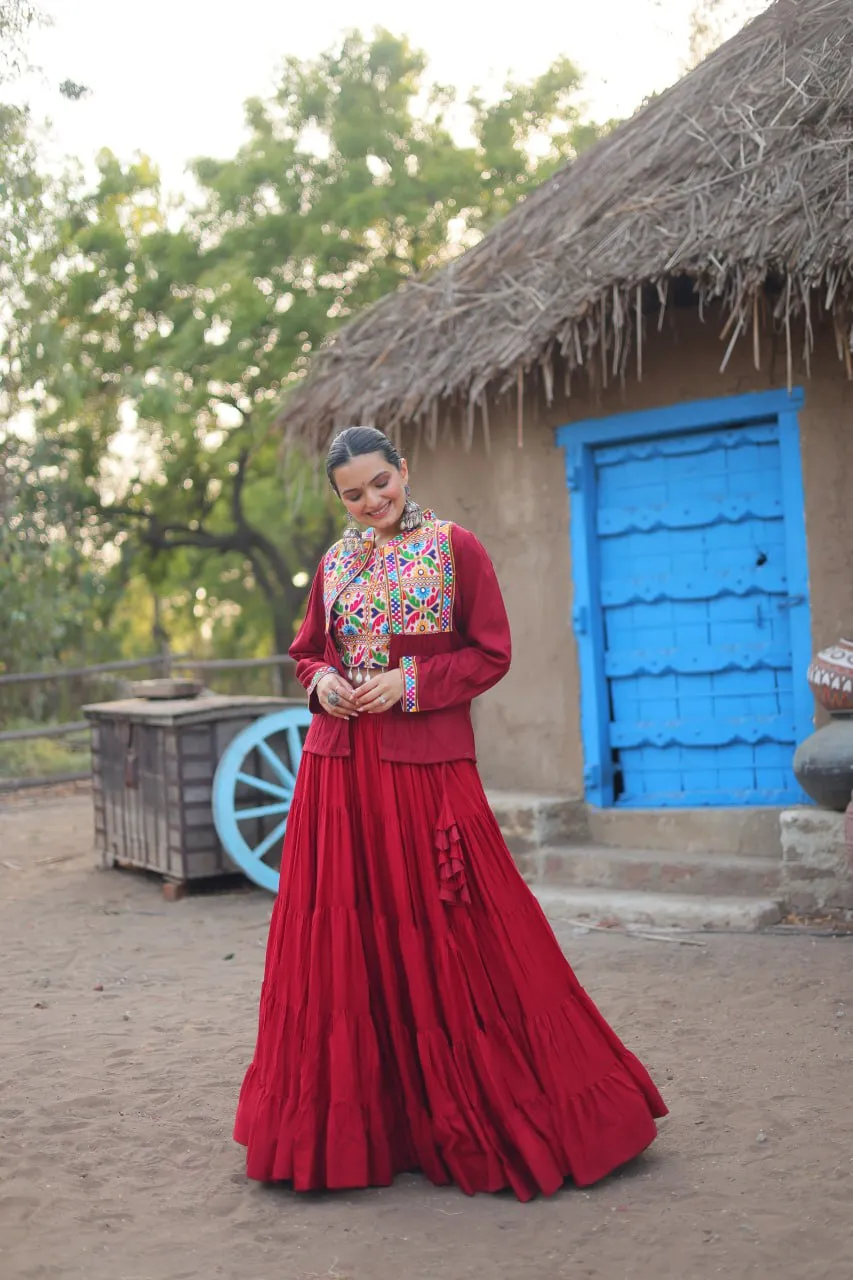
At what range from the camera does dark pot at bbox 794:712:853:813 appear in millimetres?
5129

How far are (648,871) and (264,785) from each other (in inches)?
77.3

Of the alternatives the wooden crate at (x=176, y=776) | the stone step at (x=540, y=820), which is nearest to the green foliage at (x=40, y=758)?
the wooden crate at (x=176, y=776)

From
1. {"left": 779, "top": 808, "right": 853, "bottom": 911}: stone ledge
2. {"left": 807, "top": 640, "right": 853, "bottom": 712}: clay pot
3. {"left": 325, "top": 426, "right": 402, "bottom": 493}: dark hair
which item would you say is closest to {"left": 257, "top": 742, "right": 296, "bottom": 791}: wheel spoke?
{"left": 779, "top": 808, "right": 853, "bottom": 911}: stone ledge

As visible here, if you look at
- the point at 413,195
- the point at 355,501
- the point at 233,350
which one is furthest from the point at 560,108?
the point at 355,501

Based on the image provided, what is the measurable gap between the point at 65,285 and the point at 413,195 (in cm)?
468

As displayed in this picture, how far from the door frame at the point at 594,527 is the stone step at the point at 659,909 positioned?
627 mm

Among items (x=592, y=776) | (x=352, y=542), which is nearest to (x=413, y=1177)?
(x=352, y=542)

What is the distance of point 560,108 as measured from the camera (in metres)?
18.3

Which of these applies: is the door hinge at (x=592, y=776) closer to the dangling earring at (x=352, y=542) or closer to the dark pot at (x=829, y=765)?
the dark pot at (x=829, y=765)

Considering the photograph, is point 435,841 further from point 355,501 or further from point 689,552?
point 689,552

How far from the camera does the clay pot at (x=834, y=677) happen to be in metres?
5.22

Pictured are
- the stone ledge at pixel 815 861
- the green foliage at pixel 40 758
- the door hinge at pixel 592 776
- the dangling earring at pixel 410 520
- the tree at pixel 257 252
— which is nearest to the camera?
the dangling earring at pixel 410 520

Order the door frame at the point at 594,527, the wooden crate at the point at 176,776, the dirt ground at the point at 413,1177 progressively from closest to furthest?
1. the dirt ground at the point at 413,1177
2. the door frame at the point at 594,527
3. the wooden crate at the point at 176,776

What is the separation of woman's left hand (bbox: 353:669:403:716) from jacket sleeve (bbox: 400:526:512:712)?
2cm
